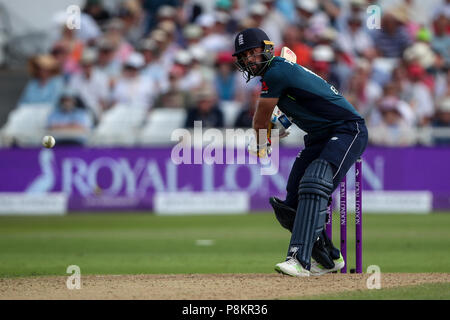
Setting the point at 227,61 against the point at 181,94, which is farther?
the point at 181,94

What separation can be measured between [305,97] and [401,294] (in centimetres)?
178

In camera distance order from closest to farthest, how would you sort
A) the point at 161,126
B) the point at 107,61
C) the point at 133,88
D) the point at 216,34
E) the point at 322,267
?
the point at 322,267 → the point at 161,126 → the point at 133,88 → the point at 107,61 → the point at 216,34

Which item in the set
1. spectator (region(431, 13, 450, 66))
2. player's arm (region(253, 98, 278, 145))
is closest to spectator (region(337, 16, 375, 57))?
spectator (region(431, 13, 450, 66))

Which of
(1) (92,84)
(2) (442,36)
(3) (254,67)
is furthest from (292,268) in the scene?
(2) (442,36)

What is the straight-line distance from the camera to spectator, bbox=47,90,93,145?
54.9 feet

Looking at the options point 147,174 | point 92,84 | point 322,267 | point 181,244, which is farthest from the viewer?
point 92,84

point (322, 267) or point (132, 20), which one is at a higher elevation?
point (132, 20)

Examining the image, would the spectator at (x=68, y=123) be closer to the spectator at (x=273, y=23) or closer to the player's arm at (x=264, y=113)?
the spectator at (x=273, y=23)

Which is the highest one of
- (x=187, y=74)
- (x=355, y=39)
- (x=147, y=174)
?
(x=355, y=39)

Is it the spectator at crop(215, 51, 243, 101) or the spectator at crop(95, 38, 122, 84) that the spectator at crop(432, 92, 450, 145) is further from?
the spectator at crop(95, 38, 122, 84)

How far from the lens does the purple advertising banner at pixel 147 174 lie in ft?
54.2

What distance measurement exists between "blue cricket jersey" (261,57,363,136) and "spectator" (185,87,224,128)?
8.99m

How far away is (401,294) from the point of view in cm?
695

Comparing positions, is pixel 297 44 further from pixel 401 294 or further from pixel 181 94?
pixel 401 294
